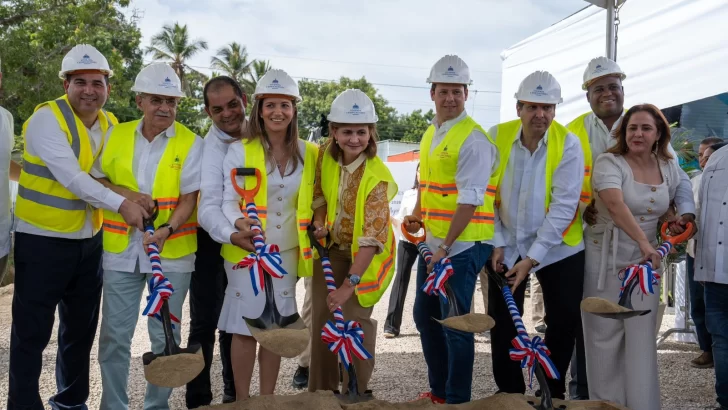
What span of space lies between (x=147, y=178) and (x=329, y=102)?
118 ft

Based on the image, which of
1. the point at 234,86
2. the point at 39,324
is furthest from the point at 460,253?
the point at 39,324

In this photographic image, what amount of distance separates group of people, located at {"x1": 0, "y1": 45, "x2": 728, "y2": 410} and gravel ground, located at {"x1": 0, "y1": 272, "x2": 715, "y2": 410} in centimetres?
70

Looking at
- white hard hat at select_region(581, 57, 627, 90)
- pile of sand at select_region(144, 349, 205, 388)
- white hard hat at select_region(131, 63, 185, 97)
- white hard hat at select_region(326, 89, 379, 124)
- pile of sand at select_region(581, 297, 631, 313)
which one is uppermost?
white hard hat at select_region(581, 57, 627, 90)

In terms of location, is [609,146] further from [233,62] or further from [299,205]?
[233,62]

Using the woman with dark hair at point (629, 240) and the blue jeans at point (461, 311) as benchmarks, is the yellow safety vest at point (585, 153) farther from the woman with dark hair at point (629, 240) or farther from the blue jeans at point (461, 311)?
the blue jeans at point (461, 311)

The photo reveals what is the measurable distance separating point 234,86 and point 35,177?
4.18ft

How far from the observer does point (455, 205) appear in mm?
4066

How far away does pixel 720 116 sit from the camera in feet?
21.8

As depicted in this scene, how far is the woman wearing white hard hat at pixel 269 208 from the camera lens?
3.66 metres

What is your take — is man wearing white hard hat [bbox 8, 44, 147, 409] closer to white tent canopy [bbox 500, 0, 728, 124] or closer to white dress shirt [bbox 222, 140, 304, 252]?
white dress shirt [bbox 222, 140, 304, 252]

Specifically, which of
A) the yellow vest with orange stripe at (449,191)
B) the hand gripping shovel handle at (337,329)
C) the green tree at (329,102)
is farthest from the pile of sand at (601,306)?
the green tree at (329,102)

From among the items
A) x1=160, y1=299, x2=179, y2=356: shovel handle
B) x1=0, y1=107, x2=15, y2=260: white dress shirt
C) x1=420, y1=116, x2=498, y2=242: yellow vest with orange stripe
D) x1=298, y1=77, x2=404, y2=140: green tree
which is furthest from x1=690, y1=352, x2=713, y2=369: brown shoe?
x1=298, y1=77, x2=404, y2=140: green tree

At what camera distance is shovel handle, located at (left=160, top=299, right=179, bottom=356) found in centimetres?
340

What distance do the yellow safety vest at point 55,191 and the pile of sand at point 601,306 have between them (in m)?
2.80
